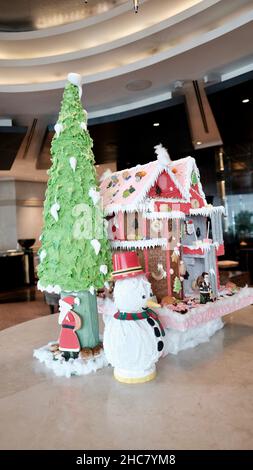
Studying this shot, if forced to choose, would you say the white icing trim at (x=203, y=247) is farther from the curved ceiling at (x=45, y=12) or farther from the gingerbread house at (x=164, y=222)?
the curved ceiling at (x=45, y=12)

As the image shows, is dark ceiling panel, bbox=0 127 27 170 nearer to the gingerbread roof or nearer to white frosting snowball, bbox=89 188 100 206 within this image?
the gingerbread roof

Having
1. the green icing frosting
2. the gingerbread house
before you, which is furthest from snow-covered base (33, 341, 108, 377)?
the gingerbread house

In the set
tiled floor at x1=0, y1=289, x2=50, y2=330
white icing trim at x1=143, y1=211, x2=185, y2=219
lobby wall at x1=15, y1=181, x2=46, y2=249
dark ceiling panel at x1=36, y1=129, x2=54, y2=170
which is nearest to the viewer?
white icing trim at x1=143, y1=211, x2=185, y2=219

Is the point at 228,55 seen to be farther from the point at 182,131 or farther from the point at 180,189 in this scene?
the point at 180,189

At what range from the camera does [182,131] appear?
5227 millimetres

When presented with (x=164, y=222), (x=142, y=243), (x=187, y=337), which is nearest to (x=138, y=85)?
(x=164, y=222)

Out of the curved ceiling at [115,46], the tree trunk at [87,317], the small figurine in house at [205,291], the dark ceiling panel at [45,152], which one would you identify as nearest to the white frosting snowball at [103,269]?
the tree trunk at [87,317]

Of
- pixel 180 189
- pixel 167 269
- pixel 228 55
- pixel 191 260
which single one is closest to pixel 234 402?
pixel 167 269

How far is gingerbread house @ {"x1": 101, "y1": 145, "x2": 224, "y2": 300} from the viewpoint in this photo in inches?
88.8

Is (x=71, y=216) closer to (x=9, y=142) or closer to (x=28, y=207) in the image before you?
(x=9, y=142)

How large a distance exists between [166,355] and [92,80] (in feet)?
12.0

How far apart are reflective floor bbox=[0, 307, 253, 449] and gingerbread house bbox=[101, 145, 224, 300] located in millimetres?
574

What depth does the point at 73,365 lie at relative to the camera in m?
1.78

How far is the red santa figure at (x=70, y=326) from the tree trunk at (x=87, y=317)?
0.10ft
